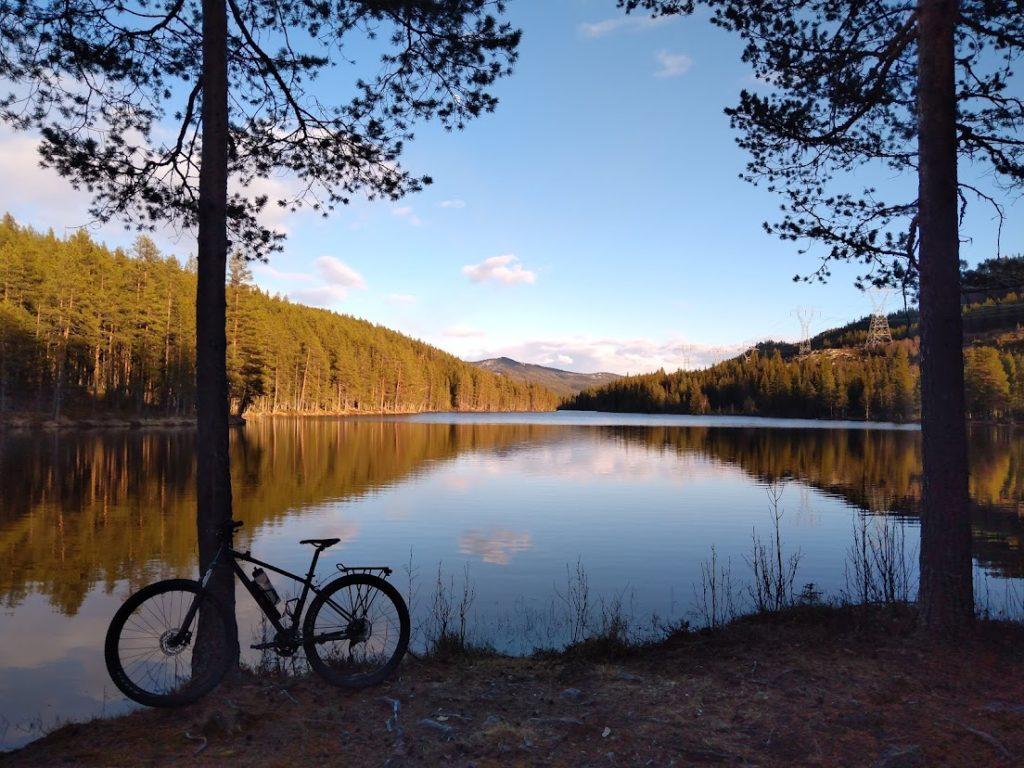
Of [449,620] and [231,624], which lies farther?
[449,620]

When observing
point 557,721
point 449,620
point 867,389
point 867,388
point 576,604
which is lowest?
point 576,604

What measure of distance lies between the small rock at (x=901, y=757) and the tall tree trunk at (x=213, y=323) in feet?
18.3

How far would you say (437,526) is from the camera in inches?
810

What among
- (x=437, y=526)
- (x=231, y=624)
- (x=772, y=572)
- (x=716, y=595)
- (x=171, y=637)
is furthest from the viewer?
(x=437, y=526)

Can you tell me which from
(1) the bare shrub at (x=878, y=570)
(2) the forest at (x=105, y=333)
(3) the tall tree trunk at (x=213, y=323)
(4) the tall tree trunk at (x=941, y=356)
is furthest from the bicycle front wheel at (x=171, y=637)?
(2) the forest at (x=105, y=333)

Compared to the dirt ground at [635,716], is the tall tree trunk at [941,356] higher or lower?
higher

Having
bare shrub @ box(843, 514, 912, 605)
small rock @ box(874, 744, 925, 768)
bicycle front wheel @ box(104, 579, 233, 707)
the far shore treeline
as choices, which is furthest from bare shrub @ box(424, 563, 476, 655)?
the far shore treeline

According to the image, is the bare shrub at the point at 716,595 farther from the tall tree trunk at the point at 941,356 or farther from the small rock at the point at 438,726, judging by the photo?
the small rock at the point at 438,726

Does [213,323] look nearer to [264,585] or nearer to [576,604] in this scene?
[264,585]

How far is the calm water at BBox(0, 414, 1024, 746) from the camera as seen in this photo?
1083 centimetres

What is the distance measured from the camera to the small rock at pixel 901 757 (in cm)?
459

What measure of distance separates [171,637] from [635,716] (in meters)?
4.27

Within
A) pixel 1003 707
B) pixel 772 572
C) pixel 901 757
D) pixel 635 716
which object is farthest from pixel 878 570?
pixel 635 716

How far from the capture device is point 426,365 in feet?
635
